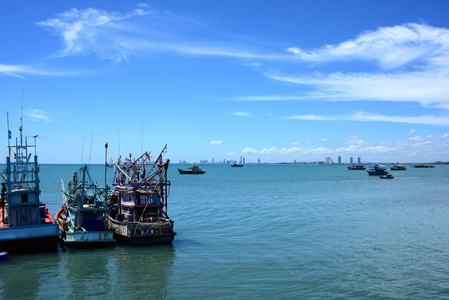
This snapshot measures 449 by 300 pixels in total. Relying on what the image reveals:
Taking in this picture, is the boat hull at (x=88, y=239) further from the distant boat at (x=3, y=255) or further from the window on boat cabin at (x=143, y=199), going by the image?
the distant boat at (x=3, y=255)

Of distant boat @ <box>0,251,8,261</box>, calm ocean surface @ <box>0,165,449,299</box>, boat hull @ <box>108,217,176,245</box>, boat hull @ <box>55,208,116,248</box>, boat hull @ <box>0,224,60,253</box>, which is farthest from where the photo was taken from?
boat hull @ <box>108,217,176,245</box>

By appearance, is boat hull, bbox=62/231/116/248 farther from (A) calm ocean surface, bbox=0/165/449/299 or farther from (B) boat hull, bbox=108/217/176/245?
(B) boat hull, bbox=108/217/176/245

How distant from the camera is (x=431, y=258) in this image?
101 ft

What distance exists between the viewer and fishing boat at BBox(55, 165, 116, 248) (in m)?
34.3

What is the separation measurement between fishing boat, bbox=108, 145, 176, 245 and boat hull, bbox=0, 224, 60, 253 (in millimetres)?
6191

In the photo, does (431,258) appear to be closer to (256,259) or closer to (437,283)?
(437,283)

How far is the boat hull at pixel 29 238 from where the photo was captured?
32.0m

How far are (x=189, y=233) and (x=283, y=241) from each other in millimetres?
10767

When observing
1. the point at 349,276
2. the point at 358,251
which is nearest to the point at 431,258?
the point at 358,251

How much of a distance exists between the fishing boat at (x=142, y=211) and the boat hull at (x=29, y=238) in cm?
619

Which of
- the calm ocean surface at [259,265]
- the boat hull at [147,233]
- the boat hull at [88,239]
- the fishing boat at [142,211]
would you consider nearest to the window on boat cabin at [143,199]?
the fishing boat at [142,211]

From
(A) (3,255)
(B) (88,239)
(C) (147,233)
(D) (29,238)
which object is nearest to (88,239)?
(B) (88,239)

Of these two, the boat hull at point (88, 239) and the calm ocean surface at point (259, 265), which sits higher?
the boat hull at point (88, 239)

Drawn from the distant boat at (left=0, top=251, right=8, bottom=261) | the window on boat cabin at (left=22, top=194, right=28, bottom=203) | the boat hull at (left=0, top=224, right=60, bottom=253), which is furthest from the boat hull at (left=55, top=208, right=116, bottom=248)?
the distant boat at (left=0, top=251, right=8, bottom=261)
